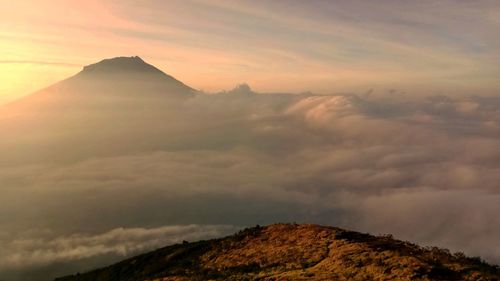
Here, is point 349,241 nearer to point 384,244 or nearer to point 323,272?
point 384,244

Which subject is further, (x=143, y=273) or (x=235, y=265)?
(x=143, y=273)

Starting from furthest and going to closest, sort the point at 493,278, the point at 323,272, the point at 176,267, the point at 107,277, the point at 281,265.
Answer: the point at 107,277 < the point at 176,267 < the point at 281,265 < the point at 323,272 < the point at 493,278

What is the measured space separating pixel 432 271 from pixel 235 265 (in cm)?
1594

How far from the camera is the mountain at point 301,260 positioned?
29031mm

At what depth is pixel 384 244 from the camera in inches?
1421

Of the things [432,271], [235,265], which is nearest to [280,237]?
[235,265]

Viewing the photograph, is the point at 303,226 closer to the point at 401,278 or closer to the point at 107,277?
the point at 401,278

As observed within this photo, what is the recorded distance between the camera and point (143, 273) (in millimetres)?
45781

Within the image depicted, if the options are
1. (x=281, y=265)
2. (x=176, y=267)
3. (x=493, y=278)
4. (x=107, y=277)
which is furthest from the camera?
(x=107, y=277)

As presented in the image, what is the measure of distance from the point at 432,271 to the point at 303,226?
1806cm

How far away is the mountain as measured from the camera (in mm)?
29031

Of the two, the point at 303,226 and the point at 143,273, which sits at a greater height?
the point at 303,226

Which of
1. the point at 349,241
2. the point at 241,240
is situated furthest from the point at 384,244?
the point at 241,240

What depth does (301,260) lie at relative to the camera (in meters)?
34.9
